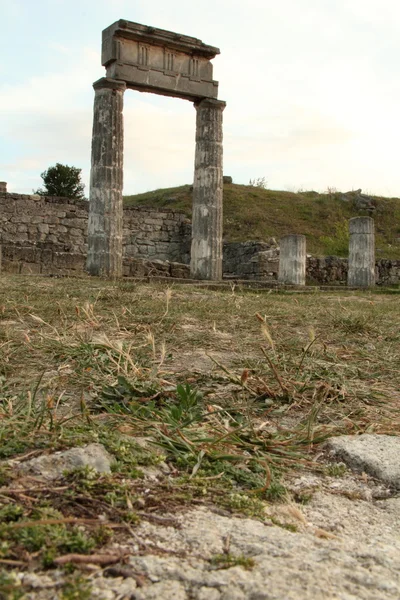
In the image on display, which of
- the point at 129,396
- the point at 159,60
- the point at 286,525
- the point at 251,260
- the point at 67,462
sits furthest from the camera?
the point at 251,260

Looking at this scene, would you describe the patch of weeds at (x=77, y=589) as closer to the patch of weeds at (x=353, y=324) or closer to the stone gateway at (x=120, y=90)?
the patch of weeds at (x=353, y=324)

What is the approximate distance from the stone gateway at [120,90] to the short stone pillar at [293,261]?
2.14m

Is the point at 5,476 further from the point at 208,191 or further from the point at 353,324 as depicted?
the point at 208,191

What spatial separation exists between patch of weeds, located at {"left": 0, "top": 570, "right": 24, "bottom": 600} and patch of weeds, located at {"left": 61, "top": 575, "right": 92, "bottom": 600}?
8 centimetres

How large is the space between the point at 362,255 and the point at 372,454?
16.3 metres

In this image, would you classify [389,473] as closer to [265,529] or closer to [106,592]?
[265,529]

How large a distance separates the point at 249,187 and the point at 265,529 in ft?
86.3

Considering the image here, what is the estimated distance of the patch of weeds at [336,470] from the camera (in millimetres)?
2312

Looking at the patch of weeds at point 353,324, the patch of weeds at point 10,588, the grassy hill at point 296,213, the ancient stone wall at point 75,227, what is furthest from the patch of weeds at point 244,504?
the grassy hill at point 296,213

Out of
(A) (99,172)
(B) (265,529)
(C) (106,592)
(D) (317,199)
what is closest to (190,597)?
(C) (106,592)

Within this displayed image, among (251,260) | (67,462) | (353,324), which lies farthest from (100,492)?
(251,260)

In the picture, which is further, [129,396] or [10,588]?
[129,396]

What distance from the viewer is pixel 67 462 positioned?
197 centimetres

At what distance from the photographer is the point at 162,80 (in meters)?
15.4
